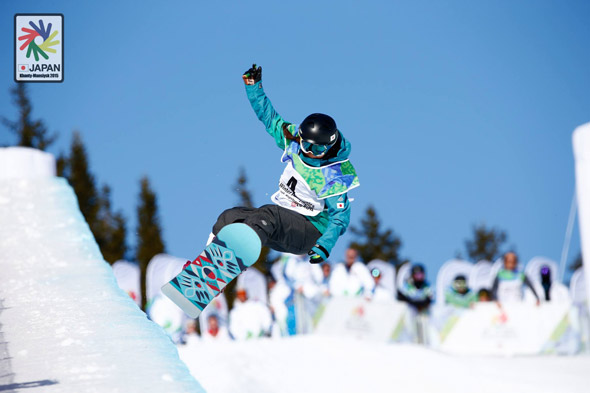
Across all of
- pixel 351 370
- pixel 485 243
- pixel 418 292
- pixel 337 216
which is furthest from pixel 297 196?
pixel 485 243

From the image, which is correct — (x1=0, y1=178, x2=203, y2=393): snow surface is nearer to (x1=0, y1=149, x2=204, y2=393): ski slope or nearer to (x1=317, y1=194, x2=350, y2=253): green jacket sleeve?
(x1=0, y1=149, x2=204, y2=393): ski slope

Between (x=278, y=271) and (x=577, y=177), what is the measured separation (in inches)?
217

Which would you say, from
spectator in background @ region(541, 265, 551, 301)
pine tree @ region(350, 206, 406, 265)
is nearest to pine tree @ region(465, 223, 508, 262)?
pine tree @ region(350, 206, 406, 265)

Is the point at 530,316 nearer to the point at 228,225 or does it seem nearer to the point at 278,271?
the point at 278,271

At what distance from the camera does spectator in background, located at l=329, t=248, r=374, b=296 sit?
10.9 m

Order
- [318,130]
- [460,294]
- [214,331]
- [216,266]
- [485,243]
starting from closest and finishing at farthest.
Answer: [318,130]
[216,266]
[214,331]
[460,294]
[485,243]

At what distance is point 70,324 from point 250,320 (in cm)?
596

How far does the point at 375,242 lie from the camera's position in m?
34.9

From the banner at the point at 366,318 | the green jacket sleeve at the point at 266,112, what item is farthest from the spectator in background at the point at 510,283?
the green jacket sleeve at the point at 266,112

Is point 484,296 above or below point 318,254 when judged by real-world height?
below

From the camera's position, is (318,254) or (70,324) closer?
(318,254)

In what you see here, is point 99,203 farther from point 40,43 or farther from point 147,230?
point 40,43

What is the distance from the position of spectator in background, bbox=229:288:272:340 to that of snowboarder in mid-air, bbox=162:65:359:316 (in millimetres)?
5688

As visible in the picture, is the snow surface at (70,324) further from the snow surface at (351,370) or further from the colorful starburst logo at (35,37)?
the colorful starburst logo at (35,37)
